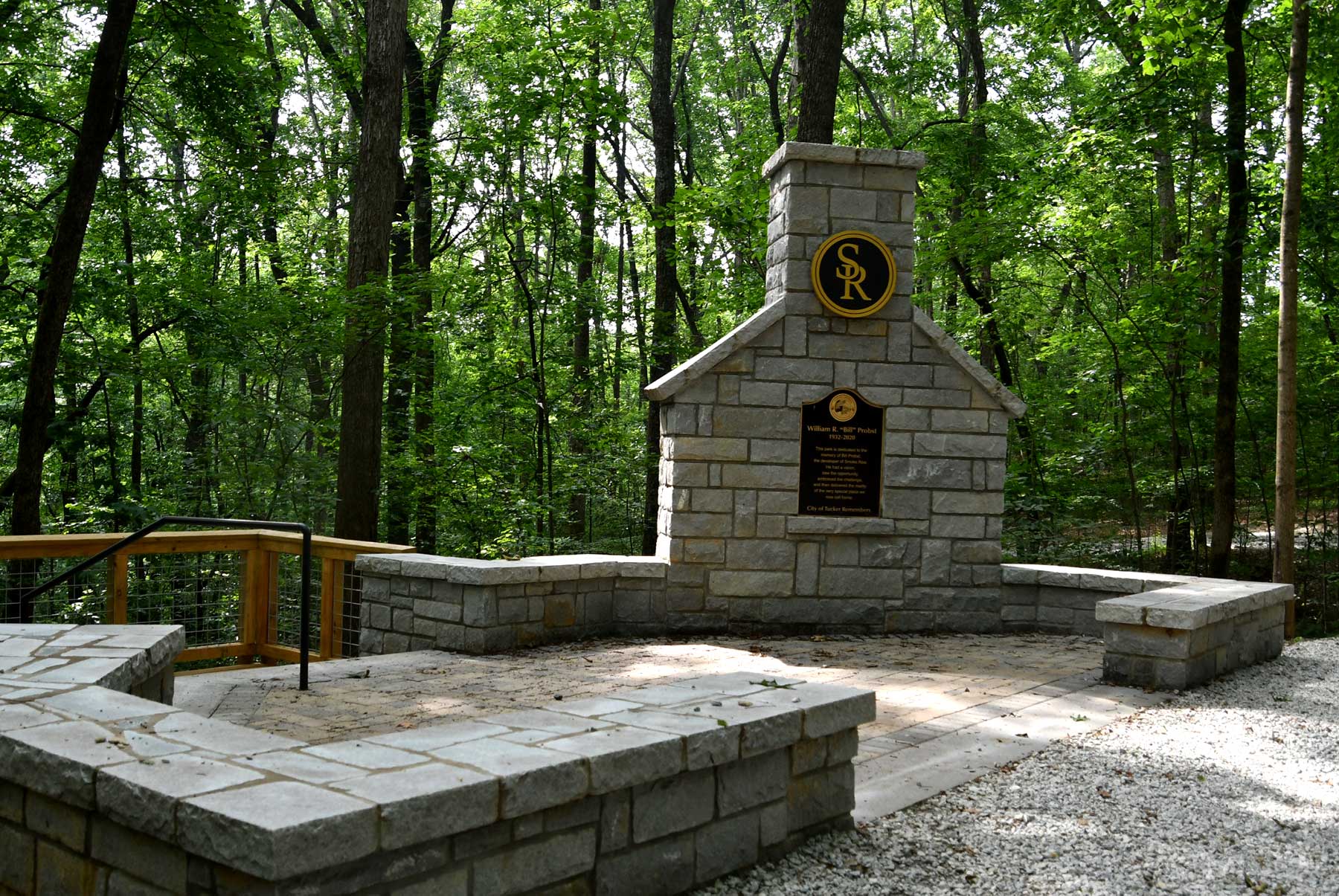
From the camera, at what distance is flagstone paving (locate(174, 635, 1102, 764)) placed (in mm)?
5121

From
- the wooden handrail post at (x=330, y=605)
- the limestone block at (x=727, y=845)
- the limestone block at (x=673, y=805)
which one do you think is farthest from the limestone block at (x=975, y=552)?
the limestone block at (x=673, y=805)

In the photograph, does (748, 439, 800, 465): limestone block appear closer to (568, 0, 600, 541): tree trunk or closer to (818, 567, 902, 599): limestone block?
(818, 567, 902, 599): limestone block

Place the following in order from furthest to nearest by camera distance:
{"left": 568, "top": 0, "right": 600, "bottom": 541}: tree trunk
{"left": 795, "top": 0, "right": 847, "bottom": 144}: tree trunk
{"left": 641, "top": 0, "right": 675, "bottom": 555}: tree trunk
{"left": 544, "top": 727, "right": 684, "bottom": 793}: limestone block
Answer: {"left": 641, "top": 0, "right": 675, "bottom": 555}: tree trunk < {"left": 568, "top": 0, "right": 600, "bottom": 541}: tree trunk < {"left": 795, "top": 0, "right": 847, "bottom": 144}: tree trunk < {"left": 544, "top": 727, "right": 684, "bottom": 793}: limestone block

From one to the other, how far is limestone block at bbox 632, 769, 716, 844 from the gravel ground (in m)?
0.25

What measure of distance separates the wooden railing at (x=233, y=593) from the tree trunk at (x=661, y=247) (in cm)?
726

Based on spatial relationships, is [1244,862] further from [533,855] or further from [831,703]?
[533,855]

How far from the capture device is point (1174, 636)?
638cm

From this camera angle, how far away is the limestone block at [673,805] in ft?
9.90

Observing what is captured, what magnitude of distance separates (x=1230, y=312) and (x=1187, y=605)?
543cm

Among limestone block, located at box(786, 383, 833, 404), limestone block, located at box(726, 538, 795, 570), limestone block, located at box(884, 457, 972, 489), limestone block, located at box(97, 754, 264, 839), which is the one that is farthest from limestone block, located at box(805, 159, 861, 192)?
limestone block, located at box(97, 754, 264, 839)

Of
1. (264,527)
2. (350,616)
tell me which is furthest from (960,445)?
(264,527)

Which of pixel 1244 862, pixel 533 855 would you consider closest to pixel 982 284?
Result: pixel 1244 862

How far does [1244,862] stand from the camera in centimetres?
363

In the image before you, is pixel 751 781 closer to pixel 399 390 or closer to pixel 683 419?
pixel 683 419
